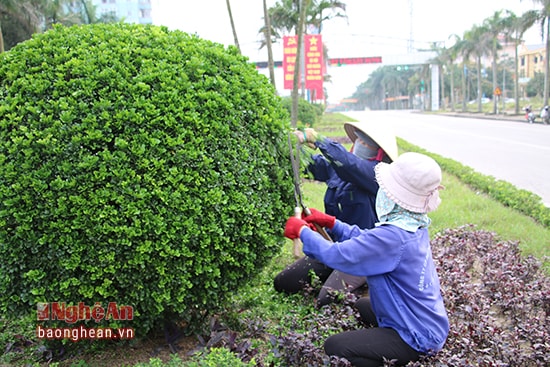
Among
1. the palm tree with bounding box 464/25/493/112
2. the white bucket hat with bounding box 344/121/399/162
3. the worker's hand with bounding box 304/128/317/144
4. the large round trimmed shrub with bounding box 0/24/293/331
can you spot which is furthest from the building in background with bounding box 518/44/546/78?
the large round trimmed shrub with bounding box 0/24/293/331

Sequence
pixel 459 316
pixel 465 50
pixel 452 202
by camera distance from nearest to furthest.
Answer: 1. pixel 459 316
2. pixel 452 202
3. pixel 465 50

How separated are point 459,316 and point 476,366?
0.63 metres

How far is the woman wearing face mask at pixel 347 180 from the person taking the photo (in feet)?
10.7

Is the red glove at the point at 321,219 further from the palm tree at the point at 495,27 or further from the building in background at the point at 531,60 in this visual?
the building in background at the point at 531,60

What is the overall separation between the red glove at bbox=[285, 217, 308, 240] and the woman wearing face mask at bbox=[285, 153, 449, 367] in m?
0.11

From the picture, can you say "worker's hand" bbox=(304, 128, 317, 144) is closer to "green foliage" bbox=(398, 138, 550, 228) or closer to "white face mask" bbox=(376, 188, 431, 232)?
"white face mask" bbox=(376, 188, 431, 232)

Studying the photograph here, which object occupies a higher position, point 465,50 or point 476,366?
point 465,50

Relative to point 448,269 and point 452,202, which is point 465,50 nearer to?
point 452,202

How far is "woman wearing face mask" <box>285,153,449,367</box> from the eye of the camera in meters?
2.48

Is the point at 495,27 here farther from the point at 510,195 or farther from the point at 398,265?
the point at 398,265

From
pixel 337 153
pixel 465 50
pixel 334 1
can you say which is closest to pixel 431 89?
pixel 465 50

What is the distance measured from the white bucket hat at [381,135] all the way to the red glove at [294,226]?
90 centimetres

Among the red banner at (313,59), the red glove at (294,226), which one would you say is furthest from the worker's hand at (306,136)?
the red banner at (313,59)

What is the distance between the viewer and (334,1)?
77.9 feet
